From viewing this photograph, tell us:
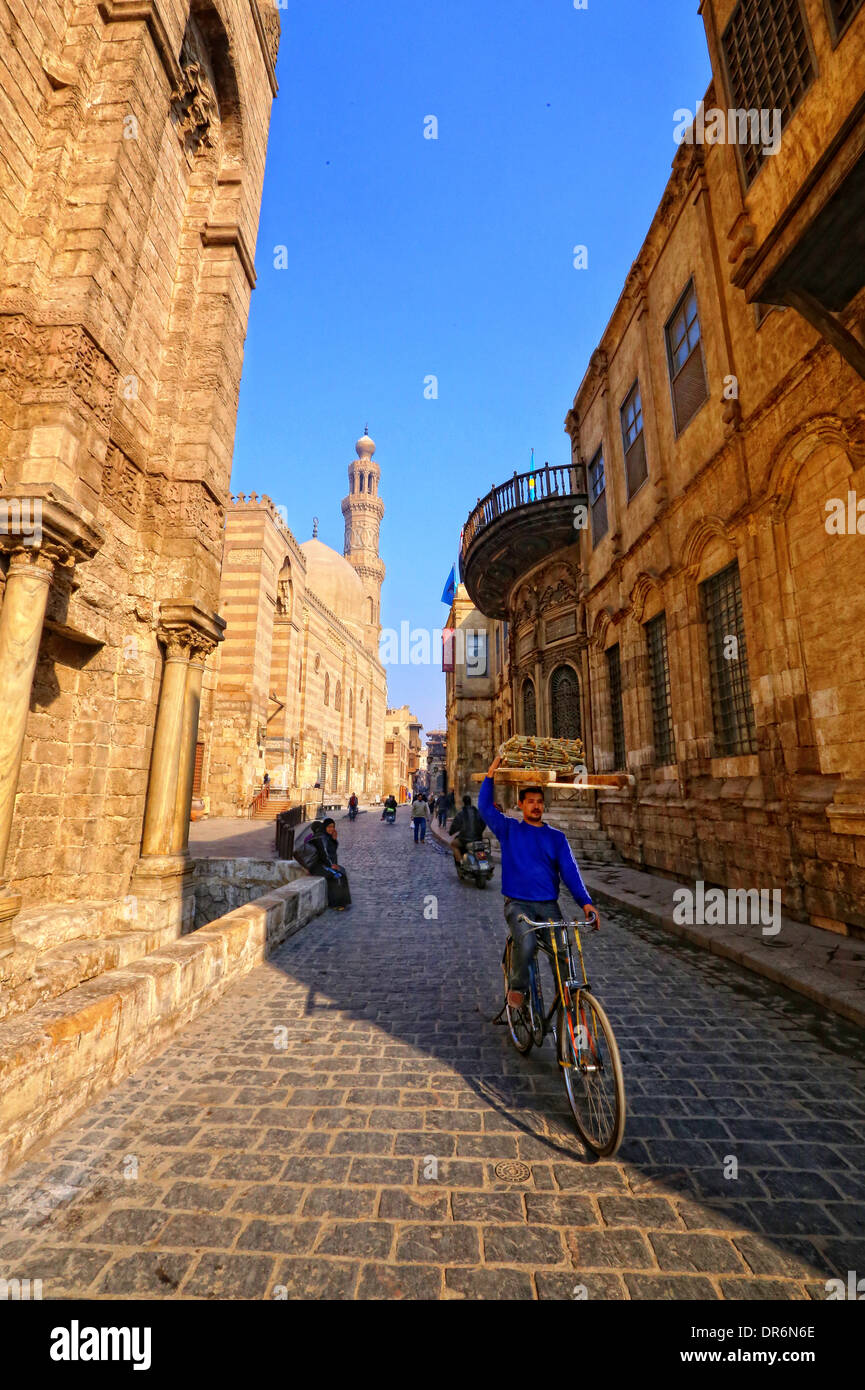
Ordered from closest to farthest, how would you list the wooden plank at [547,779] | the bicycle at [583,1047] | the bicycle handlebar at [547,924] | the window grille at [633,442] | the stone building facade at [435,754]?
the bicycle at [583,1047]
the bicycle handlebar at [547,924]
the wooden plank at [547,779]
the window grille at [633,442]
the stone building facade at [435,754]

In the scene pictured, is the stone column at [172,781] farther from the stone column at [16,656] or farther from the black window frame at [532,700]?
the black window frame at [532,700]

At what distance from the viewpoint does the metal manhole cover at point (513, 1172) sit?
2703mm

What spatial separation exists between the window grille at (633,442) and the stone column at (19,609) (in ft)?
36.4

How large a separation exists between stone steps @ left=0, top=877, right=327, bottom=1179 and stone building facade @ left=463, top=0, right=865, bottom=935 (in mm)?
6472

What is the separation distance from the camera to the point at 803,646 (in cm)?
714

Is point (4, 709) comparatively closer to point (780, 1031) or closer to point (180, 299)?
point (780, 1031)

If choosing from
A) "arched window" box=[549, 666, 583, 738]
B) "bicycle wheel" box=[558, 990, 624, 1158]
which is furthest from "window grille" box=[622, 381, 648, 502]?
"bicycle wheel" box=[558, 990, 624, 1158]

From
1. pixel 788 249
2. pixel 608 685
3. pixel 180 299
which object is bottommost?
pixel 608 685

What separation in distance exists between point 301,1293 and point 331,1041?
7.36 feet

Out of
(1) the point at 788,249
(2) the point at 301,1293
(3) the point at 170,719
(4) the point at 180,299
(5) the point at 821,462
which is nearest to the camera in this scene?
(2) the point at 301,1293

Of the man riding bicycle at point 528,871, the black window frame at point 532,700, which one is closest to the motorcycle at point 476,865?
the man riding bicycle at point 528,871

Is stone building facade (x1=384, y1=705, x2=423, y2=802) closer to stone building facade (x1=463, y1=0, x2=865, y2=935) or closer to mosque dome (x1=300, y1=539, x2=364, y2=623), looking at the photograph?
mosque dome (x1=300, y1=539, x2=364, y2=623)

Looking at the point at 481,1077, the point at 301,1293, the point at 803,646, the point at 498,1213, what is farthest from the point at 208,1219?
the point at 803,646

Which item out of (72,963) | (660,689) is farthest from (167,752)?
(660,689)
